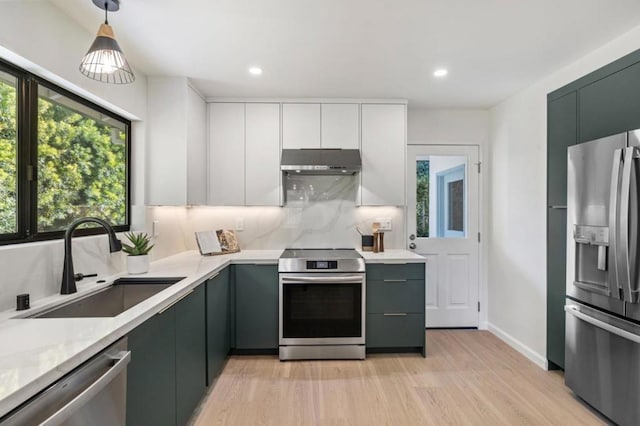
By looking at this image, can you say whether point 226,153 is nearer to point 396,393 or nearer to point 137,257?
point 137,257

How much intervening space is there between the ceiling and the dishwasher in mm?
1777

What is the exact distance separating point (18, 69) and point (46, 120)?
280 millimetres

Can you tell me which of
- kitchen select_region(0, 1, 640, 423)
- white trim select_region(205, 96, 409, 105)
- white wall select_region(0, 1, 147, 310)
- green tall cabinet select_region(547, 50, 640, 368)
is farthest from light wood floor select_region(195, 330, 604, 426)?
white trim select_region(205, 96, 409, 105)

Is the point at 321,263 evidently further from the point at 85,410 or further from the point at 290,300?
the point at 85,410

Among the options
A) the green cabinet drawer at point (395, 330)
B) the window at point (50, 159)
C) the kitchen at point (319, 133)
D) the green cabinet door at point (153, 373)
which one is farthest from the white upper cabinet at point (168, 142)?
the green cabinet drawer at point (395, 330)

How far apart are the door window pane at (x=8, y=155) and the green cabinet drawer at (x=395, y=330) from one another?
252 cm

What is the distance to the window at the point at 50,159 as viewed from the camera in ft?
5.49

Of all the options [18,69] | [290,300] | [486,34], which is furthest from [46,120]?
[486,34]

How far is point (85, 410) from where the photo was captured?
1072mm

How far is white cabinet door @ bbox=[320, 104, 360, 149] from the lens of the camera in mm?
3324

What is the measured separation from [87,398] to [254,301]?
6.28 feet

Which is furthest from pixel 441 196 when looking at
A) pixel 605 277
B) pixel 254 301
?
pixel 254 301

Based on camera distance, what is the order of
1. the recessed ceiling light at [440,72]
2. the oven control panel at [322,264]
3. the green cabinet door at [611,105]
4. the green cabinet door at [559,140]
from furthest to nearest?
the oven control panel at [322,264] → the recessed ceiling light at [440,72] → the green cabinet door at [559,140] → the green cabinet door at [611,105]

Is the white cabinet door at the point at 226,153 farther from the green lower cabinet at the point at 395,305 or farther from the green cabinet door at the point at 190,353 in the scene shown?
the green lower cabinet at the point at 395,305
